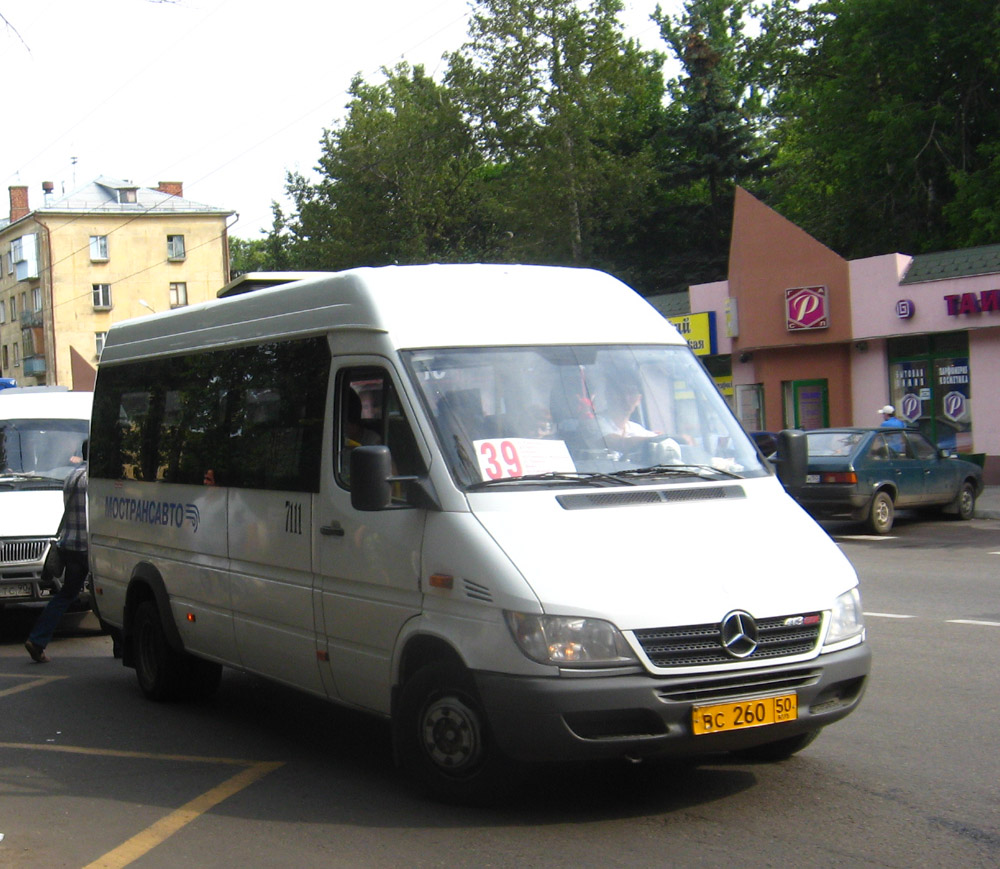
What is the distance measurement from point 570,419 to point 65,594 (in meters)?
5.82

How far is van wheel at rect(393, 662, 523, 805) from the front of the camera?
5.20 m

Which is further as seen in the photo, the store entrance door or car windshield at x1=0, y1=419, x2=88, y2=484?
the store entrance door

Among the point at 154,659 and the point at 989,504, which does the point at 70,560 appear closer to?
the point at 154,659

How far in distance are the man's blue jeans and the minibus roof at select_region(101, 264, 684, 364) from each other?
3.81m

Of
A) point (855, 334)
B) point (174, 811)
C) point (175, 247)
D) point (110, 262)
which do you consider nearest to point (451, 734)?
point (174, 811)

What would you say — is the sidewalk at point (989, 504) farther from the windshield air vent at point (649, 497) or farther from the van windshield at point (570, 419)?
the windshield air vent at point (649, 497)

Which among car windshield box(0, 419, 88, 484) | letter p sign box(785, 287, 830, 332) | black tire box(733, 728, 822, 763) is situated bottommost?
black tire box(733, 728, 822, 763)

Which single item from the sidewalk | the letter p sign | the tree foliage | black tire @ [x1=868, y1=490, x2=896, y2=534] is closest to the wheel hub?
black tire @ [x1=868, y1=490, x2=896, y2=534]

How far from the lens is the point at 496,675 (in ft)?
16.4

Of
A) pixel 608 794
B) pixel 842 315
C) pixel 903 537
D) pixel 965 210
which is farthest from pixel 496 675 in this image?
pixel 965 210

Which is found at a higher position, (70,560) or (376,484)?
(376,484)

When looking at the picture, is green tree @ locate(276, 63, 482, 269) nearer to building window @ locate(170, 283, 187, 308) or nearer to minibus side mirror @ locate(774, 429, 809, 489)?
building window @ locate(170, 283, 187, 308)

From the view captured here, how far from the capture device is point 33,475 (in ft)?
41.0

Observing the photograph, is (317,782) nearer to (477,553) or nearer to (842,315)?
(477,553)
